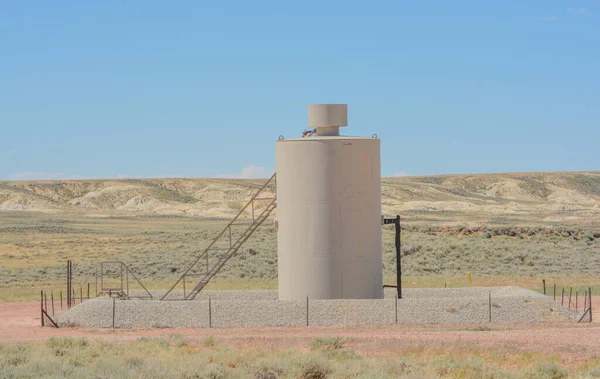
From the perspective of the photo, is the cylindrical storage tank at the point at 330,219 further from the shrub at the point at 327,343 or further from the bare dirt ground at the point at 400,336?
the shrub at the point at 327,343

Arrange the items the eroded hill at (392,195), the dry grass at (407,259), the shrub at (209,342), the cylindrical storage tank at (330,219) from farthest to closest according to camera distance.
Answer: the eroded hill at (392,195)
the dry grass at (407,259)
the cylindrical storage tank at (330,219)
the shrub at (209,342)

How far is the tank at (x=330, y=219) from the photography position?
30000 millimetres

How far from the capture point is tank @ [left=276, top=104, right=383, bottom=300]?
98.4 feet

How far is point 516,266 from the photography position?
164 ft

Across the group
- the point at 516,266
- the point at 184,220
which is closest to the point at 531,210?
the point at 184,220

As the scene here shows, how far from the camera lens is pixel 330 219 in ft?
98.2

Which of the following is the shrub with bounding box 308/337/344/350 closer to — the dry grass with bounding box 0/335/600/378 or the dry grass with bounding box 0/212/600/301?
the dry grass with bounding box 0/335/600/378

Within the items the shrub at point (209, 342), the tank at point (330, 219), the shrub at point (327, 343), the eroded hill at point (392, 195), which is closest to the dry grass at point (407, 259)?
the tank at point (330, 219)

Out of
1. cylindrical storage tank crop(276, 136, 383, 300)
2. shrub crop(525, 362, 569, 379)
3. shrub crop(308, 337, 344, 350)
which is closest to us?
shrub crop(525, 362, 569, 379)

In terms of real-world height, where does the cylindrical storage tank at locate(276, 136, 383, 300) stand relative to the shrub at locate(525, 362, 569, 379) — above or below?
above

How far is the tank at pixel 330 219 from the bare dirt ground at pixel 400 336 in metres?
2.28

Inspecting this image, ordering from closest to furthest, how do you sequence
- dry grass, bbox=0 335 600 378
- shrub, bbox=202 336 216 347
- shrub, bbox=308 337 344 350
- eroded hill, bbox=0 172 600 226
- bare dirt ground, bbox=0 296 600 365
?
dry grass, bbox=0 335 600 378 < bare dirt ground, bbox=0 296 600 365 < shrub, bbox=308 337 344 350 < shrub, bbox=202 336 216 347 < eroded hill, bbox=0 172 600 226

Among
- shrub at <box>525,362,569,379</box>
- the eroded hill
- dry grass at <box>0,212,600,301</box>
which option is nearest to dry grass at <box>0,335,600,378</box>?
shrub at <box>525,362,569,379</box>

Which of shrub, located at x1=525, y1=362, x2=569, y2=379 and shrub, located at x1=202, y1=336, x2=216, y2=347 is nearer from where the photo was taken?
shrub, located at x1=525, y1=362, x2=569, y2=379
